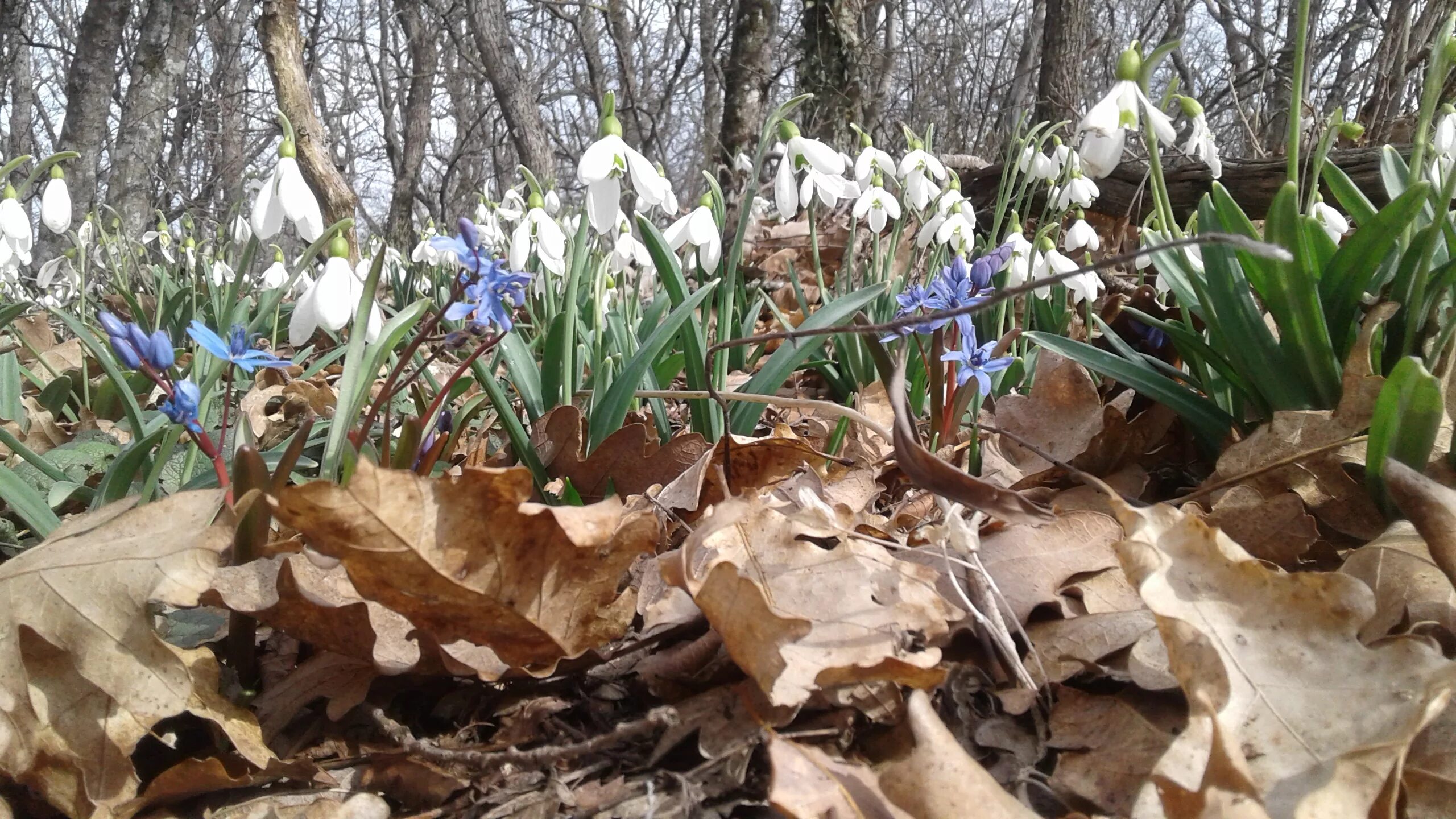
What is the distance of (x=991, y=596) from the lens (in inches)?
31.4

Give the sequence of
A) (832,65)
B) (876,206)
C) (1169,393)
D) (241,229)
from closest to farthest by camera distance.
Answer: (1169,393) → (876,206) → (241,229) → (832,65)

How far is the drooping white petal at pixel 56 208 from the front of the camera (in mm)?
2244

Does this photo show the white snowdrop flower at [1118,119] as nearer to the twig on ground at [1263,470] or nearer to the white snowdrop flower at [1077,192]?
A: the twig on ground at [1263,470]

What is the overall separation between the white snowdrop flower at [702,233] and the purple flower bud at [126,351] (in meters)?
1.04

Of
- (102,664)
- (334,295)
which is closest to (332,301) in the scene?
(334,295)

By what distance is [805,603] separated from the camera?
2.47 ft

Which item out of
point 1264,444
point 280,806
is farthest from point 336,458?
point 1264,444

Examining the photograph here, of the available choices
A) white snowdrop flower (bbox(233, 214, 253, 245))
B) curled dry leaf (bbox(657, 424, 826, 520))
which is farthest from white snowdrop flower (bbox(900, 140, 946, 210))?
white snowdrop flower (bbox(233, 214, 253, 245))

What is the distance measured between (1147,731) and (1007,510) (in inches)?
7.6

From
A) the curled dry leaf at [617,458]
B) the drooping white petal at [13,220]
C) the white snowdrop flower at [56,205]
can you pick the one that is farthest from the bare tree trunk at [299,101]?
the curled dry leaf at [617,458]

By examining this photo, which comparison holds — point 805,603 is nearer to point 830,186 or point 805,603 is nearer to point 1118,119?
point 1118,119

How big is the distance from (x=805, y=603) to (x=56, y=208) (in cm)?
246

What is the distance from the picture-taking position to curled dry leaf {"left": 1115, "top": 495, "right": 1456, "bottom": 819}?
558 mm

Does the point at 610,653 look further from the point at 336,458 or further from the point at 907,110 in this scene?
the point at 907,110
